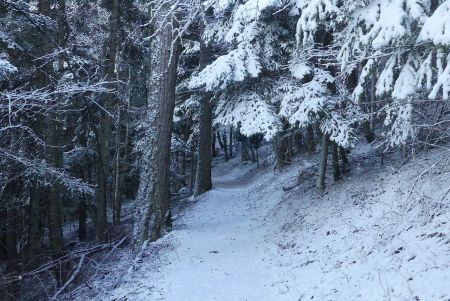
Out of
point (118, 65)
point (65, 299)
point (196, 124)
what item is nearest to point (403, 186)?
point (65, 299)

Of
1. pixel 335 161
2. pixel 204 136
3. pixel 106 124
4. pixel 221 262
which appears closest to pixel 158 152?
pixel 221 262

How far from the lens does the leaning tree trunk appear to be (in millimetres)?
10242

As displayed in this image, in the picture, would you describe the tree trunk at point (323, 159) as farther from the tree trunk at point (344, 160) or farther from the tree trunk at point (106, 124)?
the tree trunk at point (106, 124)

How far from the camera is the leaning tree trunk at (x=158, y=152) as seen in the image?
403 inches

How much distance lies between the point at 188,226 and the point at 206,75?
14.6 ft

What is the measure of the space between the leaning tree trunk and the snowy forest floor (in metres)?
0.54

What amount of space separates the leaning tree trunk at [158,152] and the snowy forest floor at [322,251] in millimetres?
543

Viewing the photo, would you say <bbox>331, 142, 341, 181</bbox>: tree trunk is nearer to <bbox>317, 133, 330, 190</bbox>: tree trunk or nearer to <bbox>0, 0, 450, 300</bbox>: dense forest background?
<bbox>0, 0, 450, 300</bbox>: dense forest background

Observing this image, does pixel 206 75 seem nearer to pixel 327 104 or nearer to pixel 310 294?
pixel 327 104

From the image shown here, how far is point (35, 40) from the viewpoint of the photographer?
10.8 metres

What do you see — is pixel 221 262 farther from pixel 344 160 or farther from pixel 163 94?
pixel 344 160

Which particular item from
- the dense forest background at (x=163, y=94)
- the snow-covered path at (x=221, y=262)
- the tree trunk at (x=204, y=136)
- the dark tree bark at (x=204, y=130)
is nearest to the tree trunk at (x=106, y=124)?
the dense forest background at (x=163, y=94)

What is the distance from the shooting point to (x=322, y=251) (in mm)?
7945

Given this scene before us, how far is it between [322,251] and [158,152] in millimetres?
4585
